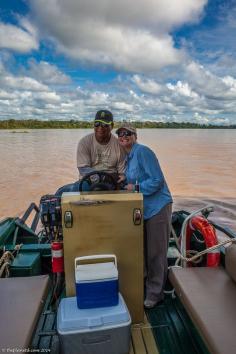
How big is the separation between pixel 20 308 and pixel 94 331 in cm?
44

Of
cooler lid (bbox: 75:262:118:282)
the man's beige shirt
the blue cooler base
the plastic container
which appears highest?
the man's beige shirt

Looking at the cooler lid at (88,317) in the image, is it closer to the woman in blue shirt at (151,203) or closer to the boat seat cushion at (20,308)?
the boat seat cushion at (20,308)

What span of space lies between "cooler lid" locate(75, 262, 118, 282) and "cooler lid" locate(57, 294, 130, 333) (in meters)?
0.19

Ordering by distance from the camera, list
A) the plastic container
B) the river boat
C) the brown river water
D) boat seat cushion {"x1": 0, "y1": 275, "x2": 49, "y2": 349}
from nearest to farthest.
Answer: boat seat cushion {"x1": 0, "y1": 275, "x2": 49, "y2": 349}
the river boat
the plastic container
the brown river water

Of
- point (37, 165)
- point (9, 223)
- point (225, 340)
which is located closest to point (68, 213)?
point (225, 340)

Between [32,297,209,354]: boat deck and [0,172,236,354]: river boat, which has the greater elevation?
[0,172,236,354]: river boat

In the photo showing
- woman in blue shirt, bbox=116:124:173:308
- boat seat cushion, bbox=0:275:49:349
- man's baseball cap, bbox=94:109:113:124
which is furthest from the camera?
man's baseball cap, bbox=94:109:113:124

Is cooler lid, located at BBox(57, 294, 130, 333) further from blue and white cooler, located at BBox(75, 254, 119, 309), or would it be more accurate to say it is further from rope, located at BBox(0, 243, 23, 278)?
rope, located at BBox(0, 243, 23, 278)

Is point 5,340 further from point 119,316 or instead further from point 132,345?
point 132,345

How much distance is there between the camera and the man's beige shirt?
132 inches

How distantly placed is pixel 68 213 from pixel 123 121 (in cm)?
85

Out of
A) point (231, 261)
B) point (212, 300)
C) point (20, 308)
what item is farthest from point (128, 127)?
point (20, 308)

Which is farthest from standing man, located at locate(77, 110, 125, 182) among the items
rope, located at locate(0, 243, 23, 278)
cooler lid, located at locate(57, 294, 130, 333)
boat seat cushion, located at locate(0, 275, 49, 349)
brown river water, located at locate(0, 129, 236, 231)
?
brown river water, located at locate(0, 129, 236, 231)

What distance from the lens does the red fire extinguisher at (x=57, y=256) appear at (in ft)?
7.79
